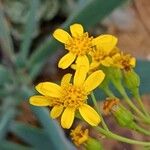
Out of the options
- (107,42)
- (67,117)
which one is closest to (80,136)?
(67,117)

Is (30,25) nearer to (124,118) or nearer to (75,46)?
(75,46)

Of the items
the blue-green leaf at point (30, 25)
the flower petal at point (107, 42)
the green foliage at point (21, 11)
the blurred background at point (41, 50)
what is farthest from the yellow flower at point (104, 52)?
the green foliage at point (21, 11)

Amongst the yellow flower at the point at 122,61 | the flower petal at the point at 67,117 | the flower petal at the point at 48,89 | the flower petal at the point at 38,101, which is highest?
the flower petal at the point at 48,89

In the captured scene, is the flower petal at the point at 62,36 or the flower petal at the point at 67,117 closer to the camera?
the flower petal at the point at 67,117

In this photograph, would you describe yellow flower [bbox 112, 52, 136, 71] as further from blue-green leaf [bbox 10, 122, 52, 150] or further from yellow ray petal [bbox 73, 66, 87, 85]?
blue-green leaf [bbox 10, 122, 52, 150]

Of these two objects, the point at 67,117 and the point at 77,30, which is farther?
the point at 77,30

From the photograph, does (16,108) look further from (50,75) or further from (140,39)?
(140,39)

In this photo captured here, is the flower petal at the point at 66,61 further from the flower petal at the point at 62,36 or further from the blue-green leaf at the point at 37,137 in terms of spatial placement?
the blue-green leaf at the point at 37,137
